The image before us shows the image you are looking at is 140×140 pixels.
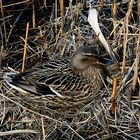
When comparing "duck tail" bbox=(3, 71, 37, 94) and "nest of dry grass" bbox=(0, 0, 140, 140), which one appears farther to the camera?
"duck tail" bbox=(3, 71, 37, 94)

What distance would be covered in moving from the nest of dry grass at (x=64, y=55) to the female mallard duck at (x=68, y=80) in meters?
0.06

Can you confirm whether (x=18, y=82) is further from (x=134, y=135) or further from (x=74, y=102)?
(x=134, y=135)

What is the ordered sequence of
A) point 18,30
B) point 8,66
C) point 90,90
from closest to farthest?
point 90,90 < point 8,66 < point 18,30

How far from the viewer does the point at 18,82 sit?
A: 352 cm

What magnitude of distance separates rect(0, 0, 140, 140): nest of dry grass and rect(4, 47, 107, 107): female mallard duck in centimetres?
6

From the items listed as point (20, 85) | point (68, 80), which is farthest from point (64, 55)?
point (20, 85)

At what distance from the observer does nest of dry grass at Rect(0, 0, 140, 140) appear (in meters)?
3.38

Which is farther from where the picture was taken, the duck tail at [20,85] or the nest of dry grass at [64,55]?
the duck tail at [20,85]

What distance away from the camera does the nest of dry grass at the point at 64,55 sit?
3.38 metres

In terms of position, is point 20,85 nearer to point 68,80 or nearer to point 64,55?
point 68,80

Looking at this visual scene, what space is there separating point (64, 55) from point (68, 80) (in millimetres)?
423

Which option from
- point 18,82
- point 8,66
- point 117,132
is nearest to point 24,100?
point 18,82

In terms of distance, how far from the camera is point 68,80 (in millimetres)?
3557

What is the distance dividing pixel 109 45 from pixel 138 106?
54 centimetres
